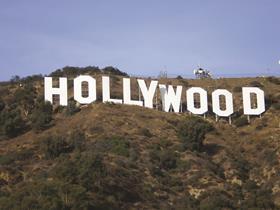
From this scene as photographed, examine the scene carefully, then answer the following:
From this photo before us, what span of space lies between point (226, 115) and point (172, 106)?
638 cm

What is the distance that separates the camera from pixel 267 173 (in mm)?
68812

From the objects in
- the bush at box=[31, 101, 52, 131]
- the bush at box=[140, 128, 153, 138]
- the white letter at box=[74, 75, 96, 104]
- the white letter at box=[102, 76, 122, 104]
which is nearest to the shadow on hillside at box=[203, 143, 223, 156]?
the bush at box=[140, 128, 153, 138]

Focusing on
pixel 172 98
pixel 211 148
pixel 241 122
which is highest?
pixel 172 98

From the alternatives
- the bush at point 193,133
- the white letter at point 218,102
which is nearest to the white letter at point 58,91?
the bush at point 193,133

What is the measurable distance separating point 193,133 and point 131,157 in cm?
970

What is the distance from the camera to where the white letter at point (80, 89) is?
80.2 m

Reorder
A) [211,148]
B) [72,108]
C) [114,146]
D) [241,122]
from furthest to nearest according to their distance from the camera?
[241,122] < [72,108] < [211,148] < [114,146]

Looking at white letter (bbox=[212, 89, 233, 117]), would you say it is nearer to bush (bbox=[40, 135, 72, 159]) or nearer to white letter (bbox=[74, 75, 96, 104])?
white letter (bbox=[74, 75, 96, 104])

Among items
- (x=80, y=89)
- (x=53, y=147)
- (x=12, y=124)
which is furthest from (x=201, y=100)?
(x=53, y=147)

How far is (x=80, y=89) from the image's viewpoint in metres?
80.3

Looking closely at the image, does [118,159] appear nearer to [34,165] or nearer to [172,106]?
[34,165]

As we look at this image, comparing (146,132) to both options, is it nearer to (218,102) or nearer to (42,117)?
(42,117)

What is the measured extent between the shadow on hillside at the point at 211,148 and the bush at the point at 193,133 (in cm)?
82

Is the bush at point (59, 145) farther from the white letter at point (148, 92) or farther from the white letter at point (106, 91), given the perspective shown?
the white letter at point (148, 92)
